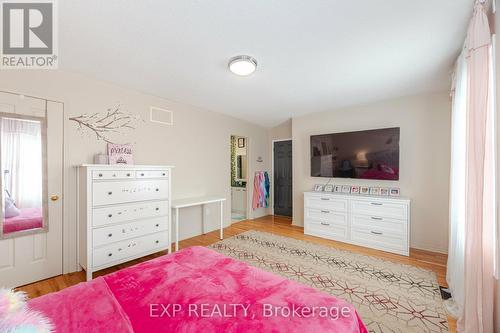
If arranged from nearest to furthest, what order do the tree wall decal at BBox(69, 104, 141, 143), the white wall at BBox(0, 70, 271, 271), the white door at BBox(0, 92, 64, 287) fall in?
the white door at BBox(0, 92, 64, 287), the white wall at BBox(0, 70, 271, 271), the tree wall decal at BBox(69, 104, 141, 143)

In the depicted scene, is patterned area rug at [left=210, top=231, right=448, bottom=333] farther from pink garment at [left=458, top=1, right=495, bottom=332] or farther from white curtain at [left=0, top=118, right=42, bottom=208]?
white curtain at [left=0, top=118, right=42, bottom=208]

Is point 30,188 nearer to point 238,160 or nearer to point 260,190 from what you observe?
point 260,190

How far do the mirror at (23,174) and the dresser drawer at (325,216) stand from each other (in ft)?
12.8

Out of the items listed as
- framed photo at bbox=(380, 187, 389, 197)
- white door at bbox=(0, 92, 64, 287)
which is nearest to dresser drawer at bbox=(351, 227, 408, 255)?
framed photo at bbox=(380, 187, 389, 197)

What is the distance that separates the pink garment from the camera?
145 cm

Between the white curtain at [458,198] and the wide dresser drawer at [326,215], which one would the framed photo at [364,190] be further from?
the white curtain at [458,198]

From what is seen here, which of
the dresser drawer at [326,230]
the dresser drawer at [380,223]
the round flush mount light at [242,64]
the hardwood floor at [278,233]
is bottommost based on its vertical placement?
the hardwood floor at [278,233]

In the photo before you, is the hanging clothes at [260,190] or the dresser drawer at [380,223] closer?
the dresser drawer at [380,223]

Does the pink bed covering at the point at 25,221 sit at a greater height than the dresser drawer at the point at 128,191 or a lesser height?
lesser

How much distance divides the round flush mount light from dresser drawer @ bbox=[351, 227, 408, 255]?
3.03 meters

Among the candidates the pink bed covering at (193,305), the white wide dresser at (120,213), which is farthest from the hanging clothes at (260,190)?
the pink bed covering at (193,305)

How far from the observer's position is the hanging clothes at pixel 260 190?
208 inches

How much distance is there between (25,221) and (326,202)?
4203mm

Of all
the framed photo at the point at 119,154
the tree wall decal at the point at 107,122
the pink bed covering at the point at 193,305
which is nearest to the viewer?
the pink bed covering at the point at 193,305
